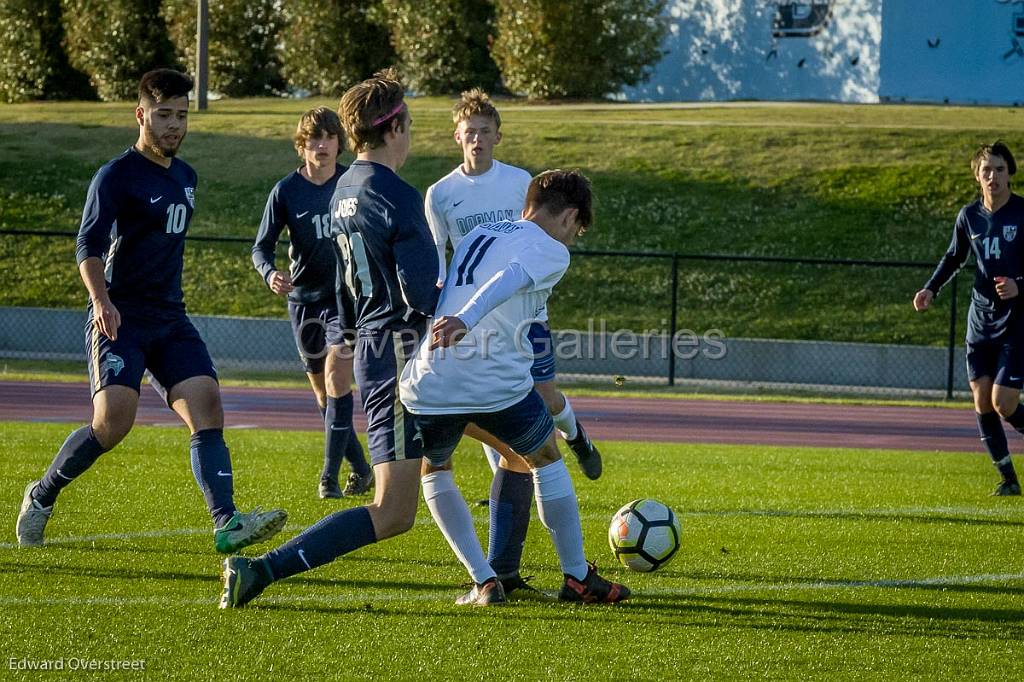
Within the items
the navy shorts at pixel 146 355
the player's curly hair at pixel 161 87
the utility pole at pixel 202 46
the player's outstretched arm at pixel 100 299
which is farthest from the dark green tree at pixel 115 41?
the player's outstretched arm at pixel 100 299

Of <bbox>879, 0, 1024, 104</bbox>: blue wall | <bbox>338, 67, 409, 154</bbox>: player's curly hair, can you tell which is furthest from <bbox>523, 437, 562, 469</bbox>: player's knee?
<bbox>879, 0, 1024, 104</bbox>: blue wall

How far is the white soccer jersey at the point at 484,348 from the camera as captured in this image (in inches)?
202

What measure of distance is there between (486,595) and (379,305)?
1239 millimetres

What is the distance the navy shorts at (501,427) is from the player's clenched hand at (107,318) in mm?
1620

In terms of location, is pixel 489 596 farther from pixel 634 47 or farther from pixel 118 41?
pixel 118 41

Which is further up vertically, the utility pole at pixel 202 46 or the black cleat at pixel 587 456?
the utility pole at pixel 202 46

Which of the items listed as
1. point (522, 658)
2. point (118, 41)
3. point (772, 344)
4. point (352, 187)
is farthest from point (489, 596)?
point (118, 41)

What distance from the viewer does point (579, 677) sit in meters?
4.48

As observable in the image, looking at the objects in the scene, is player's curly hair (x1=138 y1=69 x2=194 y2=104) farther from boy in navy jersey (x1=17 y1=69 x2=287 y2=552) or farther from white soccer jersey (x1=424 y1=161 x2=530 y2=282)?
white soccer jersey (x1=424 y1=161 x2=530 y2=282)

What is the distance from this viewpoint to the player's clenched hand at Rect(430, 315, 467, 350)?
15.9 feet

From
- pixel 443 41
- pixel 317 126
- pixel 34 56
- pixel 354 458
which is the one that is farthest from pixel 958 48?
pixel 354 458

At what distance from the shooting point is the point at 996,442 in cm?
923

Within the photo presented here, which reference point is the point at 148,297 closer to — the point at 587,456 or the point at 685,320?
the point at 587,456

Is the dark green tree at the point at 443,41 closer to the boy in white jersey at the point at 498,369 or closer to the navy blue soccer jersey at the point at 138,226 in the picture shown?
the navy blue soccer jersey at the point at 138,226
